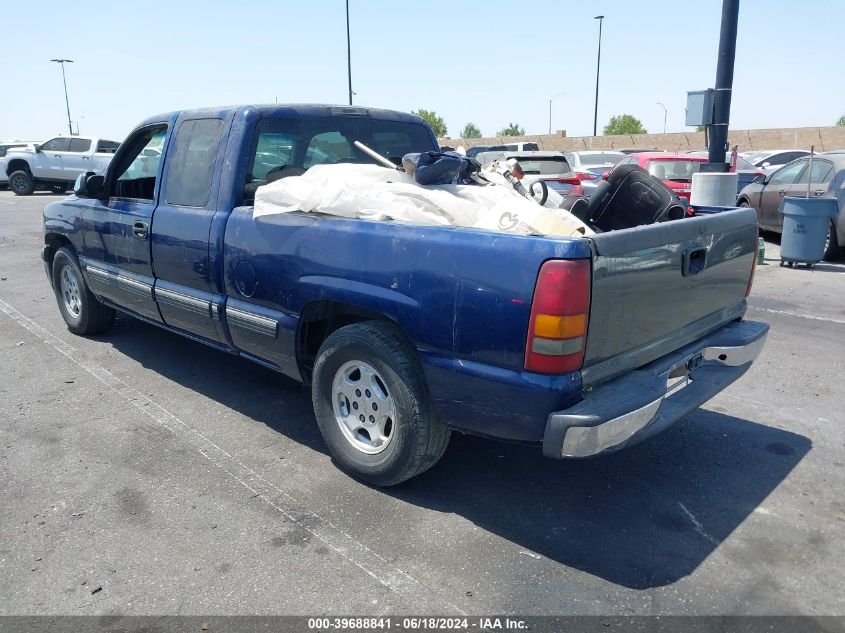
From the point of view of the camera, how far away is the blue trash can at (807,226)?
31.8 ft

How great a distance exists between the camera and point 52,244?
6.51m

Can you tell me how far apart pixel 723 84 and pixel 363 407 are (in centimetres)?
884

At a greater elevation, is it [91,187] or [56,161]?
[91,187]

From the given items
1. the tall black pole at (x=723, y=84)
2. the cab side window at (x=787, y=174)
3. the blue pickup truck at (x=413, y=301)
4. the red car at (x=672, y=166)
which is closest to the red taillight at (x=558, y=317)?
the blue pickup truck at (x=413, y=301)

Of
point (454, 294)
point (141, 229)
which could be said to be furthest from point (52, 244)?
point (454, 294)

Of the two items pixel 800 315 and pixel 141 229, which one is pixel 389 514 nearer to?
pixel 141 229

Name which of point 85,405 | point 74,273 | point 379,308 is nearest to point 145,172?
point 74,273

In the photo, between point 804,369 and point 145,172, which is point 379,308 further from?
point 804,369

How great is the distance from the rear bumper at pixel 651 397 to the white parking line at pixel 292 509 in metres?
0.76

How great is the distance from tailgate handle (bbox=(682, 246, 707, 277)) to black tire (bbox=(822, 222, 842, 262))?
8047 mm

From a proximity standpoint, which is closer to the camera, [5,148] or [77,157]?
[77,157]

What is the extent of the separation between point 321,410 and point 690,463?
206 cm

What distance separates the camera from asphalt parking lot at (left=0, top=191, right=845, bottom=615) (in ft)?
9.28

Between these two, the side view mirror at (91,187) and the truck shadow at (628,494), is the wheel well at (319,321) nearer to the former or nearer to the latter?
the truck shadow at (628,494)
